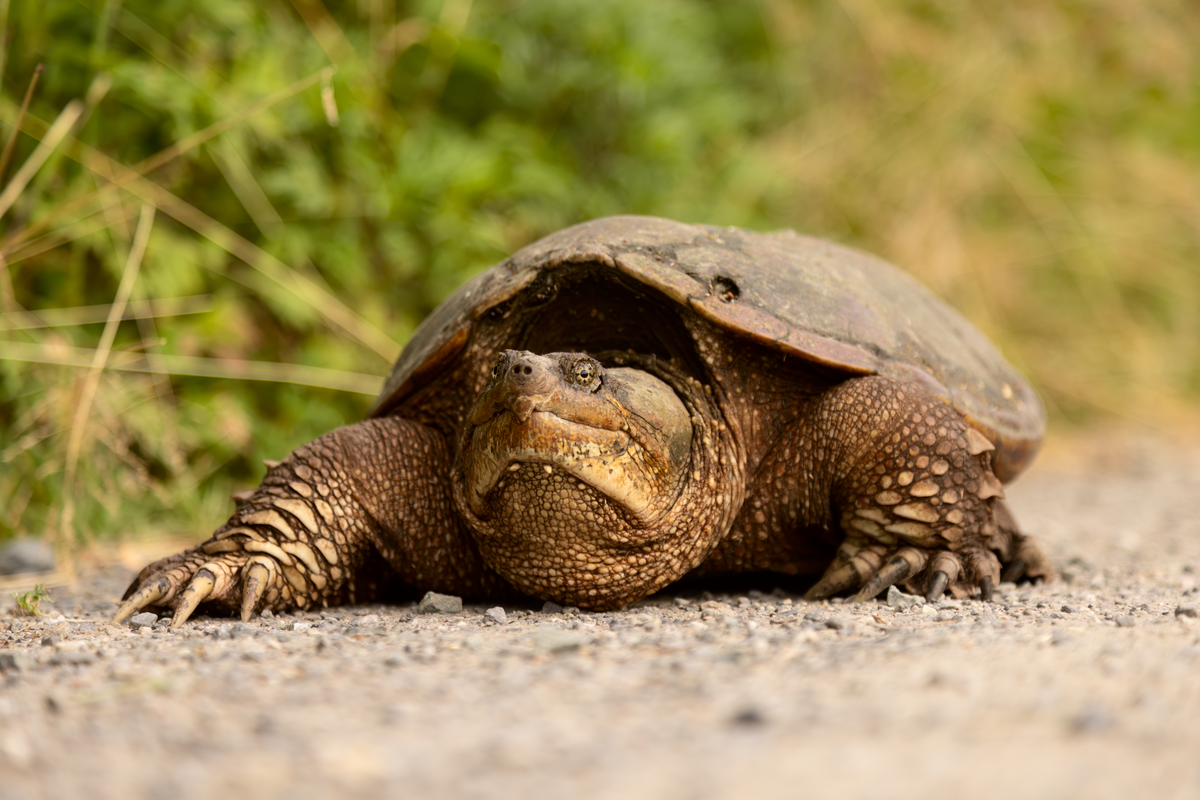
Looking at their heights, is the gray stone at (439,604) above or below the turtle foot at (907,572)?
below

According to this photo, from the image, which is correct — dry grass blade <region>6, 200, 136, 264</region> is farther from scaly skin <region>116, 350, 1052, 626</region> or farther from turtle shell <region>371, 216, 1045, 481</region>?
scaly skin <region>116, 350, 1052, 626</region>

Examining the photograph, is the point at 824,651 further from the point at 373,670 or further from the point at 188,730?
the point at 188,730

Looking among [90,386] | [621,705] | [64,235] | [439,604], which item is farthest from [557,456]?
[64,235]

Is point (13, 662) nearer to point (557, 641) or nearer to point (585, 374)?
point (557, 641)

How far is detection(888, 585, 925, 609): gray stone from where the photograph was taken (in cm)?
242

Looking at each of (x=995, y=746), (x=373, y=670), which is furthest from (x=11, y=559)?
(x=995, y=746)

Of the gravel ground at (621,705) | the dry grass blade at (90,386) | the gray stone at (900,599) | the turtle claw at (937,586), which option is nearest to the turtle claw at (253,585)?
the gravel ground at (621,705)

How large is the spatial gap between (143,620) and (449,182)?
112 inches

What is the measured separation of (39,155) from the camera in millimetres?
3641

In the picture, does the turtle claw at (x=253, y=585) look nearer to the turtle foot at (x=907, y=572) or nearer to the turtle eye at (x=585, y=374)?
the turtle eye at (x=585, y=374)

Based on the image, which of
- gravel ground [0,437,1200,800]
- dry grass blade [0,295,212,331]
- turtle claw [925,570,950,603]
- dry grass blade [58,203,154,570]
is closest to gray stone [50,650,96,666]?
gravel ground [0,437,1200,800]

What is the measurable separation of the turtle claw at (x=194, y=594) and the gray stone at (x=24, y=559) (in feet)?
3.51

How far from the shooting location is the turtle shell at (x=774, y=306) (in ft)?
8.25

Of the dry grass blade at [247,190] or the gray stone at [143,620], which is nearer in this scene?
the gray stone at [143,620]
